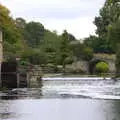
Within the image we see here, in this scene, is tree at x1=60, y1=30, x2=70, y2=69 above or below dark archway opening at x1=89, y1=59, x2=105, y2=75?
above

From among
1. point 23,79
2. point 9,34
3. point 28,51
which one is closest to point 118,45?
point 23,79

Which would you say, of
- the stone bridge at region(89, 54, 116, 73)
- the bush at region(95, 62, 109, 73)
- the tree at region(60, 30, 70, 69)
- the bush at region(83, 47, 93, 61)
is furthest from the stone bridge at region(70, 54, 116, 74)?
the tree at region(60, 30, 70, 69)

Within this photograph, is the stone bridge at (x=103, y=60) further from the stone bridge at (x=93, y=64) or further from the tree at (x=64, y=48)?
the tree at (x=64, y=48)

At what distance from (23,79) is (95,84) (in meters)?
8.70

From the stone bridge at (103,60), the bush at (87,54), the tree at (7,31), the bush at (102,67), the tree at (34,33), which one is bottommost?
the bush at (102,67)

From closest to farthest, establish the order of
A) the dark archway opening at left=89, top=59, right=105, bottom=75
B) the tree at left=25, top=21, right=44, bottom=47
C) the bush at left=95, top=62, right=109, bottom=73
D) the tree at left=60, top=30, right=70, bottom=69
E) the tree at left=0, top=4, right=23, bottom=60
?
the tree at left=0, top=4, right=23, bottom=60 → the bush at left=95, top=62, right=109, bottom=73 → the dark archway opening at left=89, top=59, right=105, bottom=75 → the tree at left=60, top=30, right=70, bottom=69 → the tree at left=25, top=21, right=44, bottom=47

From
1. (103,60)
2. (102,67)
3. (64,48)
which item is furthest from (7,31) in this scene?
(103,60)

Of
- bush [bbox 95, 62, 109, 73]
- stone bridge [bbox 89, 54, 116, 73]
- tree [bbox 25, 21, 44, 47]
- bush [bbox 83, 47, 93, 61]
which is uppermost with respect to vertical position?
tree [bbox 25, 21, 44, 47]

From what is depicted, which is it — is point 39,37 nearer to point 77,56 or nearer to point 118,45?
point 77,56

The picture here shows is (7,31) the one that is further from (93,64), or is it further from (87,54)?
(93,64)

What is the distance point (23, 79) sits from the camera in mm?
70625

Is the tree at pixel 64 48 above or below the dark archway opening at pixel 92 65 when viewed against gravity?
above

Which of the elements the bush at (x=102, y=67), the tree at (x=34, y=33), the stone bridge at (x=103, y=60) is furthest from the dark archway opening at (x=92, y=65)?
the tree at (x=34, y=33)

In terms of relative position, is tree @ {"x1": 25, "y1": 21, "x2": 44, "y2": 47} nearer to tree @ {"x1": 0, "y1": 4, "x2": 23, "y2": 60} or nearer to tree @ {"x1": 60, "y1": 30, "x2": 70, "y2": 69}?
tree @ {"x1": 60, "y1": 30, "x2": 70, "y2": 69}
